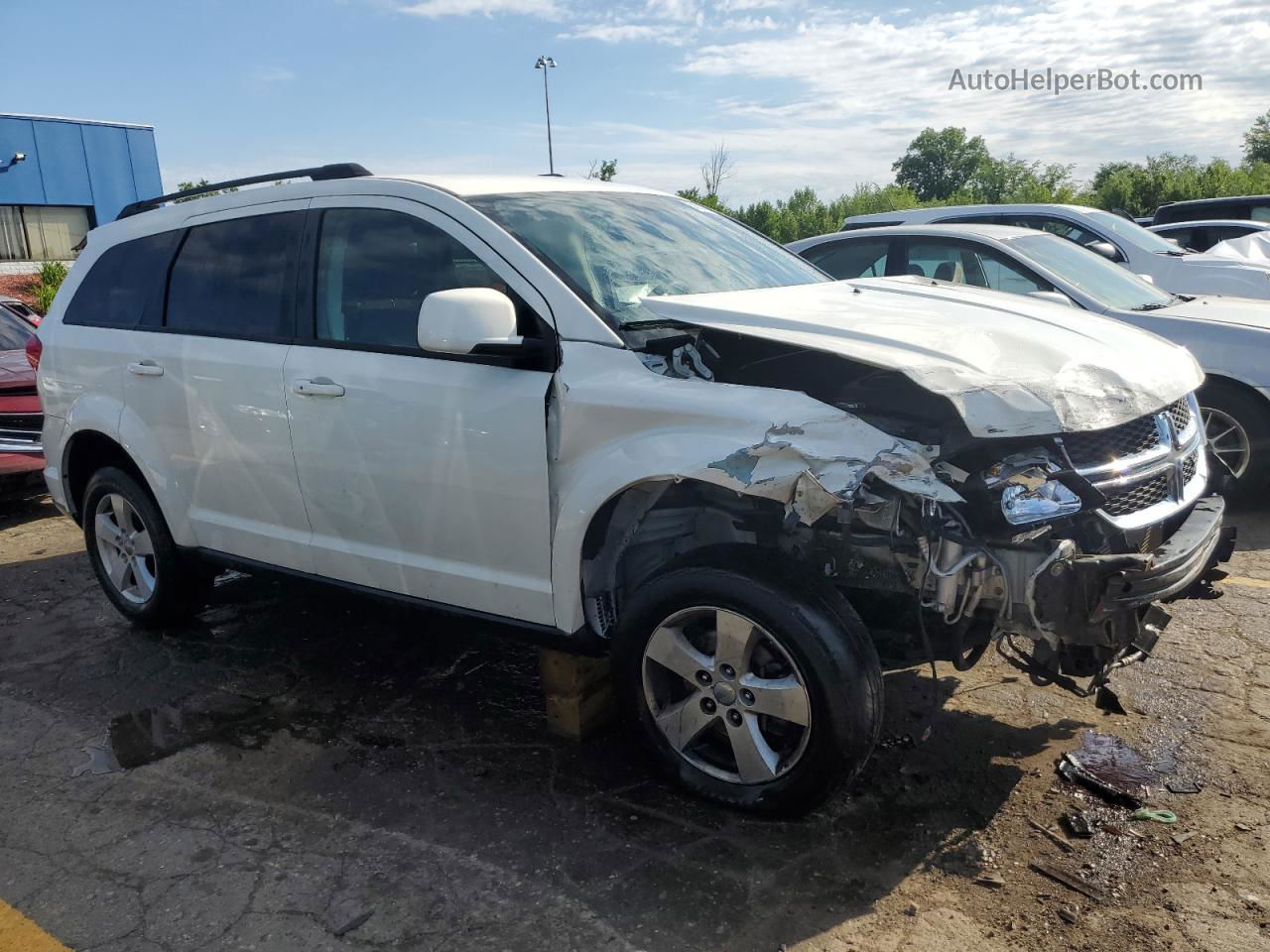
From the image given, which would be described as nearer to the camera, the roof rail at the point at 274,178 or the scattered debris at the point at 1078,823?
the scattered debris at the point at 1078,823

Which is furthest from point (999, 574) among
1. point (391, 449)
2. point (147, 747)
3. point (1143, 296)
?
point (1143, 296)

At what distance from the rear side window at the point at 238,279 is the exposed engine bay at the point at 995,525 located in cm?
164

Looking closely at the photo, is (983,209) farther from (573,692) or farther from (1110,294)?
(573,692)

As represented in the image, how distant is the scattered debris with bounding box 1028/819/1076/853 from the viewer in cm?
292

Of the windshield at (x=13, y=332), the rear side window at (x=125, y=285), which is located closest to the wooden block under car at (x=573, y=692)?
the rear side window at (x=125, y=285)

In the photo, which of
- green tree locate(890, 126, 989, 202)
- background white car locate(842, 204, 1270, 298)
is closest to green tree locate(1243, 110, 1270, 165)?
green tree locate(890, 126, 989, 202)

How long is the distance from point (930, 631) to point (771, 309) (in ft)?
3.69

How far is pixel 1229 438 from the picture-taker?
594 cm

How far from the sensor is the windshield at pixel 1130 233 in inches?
331

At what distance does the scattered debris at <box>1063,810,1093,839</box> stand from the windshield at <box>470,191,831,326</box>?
1978mm

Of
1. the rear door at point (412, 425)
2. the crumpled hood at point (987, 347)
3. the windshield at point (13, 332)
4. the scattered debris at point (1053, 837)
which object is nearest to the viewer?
the crumpled hood at point (987, 347)

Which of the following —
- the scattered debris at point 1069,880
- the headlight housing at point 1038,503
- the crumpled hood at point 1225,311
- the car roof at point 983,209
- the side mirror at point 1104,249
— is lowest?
the scattered debris at point 1069,880

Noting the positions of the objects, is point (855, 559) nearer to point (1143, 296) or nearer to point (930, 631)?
point (930, 631)

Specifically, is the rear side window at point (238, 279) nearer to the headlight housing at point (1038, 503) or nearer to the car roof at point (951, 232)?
the headlight housing at point (1038, 503)
